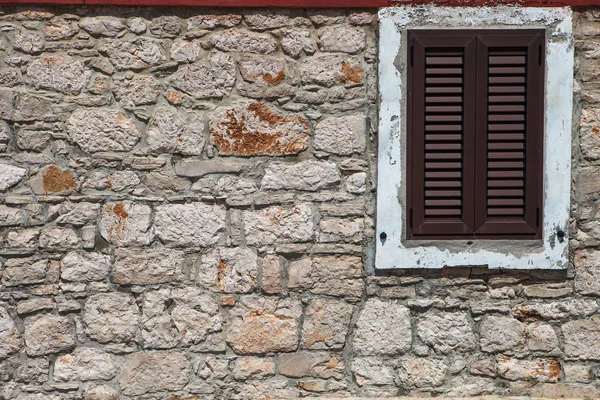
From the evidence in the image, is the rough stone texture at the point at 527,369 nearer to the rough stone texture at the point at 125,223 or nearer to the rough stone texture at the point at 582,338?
the rough stone texture at the point at 582,338


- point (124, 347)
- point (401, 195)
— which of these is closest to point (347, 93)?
point (401, 195)

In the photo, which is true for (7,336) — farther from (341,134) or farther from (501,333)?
(501,333)

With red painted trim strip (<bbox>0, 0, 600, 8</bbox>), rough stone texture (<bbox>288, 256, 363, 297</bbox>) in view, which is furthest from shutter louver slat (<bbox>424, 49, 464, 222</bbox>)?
rough stone texture (<bbox>288, 256, 363, 297</bbox>)

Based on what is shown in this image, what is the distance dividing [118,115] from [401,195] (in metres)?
1.65

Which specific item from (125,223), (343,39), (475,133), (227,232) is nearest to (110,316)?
(125,223)

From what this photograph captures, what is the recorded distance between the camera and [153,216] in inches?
165

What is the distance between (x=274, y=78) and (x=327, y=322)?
55.5 inches

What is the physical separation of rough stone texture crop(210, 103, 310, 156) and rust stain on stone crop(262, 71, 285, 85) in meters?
0.14

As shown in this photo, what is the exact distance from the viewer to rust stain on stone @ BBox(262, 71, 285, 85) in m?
4.18

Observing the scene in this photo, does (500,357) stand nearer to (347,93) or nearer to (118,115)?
(347,93)

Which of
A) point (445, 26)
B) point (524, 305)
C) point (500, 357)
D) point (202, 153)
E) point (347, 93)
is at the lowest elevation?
point (500, 357)

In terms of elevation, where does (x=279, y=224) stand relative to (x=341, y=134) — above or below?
below

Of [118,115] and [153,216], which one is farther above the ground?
[118,115]

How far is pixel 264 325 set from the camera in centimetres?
423
